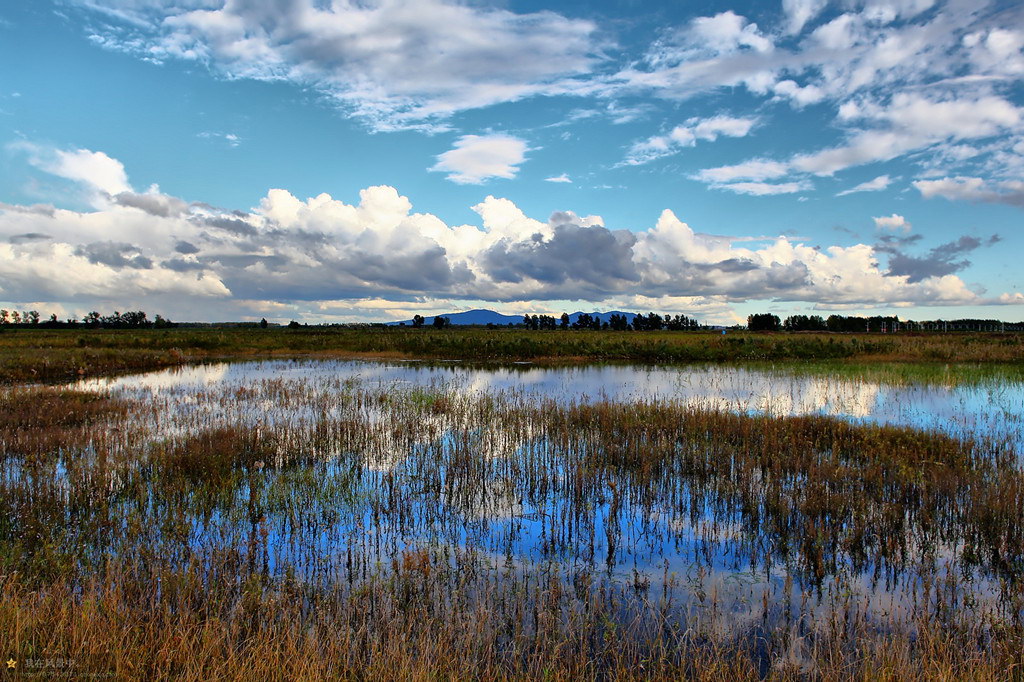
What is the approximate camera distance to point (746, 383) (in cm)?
2658

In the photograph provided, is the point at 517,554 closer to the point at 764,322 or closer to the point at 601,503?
the point at 601,503

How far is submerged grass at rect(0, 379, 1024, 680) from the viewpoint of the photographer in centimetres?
487

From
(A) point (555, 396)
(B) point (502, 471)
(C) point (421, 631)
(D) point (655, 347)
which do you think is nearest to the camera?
(C) point (421, 631)

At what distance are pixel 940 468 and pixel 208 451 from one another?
15.5 meters

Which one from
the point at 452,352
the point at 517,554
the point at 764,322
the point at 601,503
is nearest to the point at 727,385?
the point at 601,503

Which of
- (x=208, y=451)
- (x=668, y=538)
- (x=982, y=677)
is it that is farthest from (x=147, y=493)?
(x=982, y=677)

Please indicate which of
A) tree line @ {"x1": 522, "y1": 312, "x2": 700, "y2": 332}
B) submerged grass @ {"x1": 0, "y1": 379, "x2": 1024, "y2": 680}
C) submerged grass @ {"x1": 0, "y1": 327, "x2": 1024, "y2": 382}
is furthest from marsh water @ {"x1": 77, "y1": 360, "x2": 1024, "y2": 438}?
tree line @ {"x1": 522, "y1": 312, "x2": 700, "y2": 332}

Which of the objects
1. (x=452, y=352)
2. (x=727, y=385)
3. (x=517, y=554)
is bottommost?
(x=517, y=554)

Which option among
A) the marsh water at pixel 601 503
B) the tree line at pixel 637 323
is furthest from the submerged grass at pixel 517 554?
the tree line at pixel 637 323

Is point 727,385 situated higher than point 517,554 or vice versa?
point 727,385

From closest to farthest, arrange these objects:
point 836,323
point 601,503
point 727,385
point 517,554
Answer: point 517,554 → point 601,503 → point 727,385 → point 836,323

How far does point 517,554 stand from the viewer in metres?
7.52

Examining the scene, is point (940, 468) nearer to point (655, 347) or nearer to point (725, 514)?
point (725, 514)

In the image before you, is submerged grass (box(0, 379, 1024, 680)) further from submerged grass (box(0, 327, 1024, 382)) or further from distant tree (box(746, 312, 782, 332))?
distant tree (box(746, 312, 782, 332))
